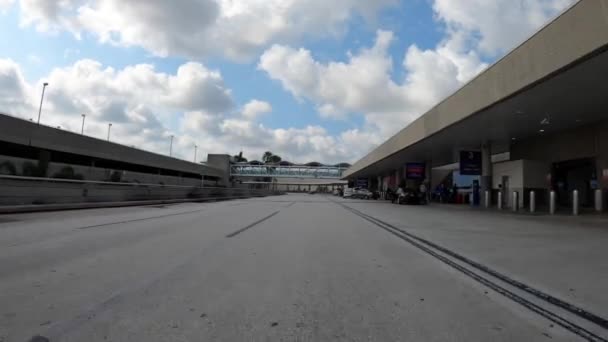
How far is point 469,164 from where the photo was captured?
3161 cm

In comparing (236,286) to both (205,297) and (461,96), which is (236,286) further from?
(461,96)

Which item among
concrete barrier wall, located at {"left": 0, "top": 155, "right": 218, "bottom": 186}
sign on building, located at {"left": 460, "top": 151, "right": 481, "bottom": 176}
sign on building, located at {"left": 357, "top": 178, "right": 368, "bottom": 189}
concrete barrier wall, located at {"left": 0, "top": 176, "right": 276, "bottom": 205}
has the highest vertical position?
sign on building, located at {"left": 357, "top": 178, "right": 368, "bottom": 189}

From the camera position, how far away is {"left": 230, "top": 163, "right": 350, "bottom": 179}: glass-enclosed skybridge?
119 meters

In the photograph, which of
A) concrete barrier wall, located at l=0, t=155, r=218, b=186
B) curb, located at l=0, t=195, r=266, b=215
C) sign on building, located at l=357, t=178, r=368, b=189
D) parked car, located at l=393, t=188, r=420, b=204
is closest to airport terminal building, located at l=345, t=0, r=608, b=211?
parked car, located at l=393, t=188, r=420, b=204

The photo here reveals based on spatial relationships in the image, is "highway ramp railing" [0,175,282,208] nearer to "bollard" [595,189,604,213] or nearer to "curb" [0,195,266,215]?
"curb" [0,195,266,215]

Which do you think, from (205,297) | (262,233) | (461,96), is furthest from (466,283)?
(461,96)

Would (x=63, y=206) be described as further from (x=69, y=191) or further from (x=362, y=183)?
(x=362, y=183)

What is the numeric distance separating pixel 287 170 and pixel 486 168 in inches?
3616

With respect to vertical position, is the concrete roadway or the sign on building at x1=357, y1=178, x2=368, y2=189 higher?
the sign on building at x1=357, y1=178, x2=368, y2=189

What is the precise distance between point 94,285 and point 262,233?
6638 millimetres

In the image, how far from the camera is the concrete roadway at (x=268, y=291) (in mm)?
3775

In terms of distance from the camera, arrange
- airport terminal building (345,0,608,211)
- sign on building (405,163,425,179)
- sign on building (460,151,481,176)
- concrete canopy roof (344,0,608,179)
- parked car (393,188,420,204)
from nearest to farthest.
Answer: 1. concrete canopy roof (344,0,608,179)
2. airport terminal building (345,0,608,211)
3. sign on building (460,151,481,176)
4. parked car (393,188,420,204)
5. sign on building (405,163,425,179)

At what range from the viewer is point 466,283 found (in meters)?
5.77

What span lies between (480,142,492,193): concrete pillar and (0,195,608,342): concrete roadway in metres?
21.9
